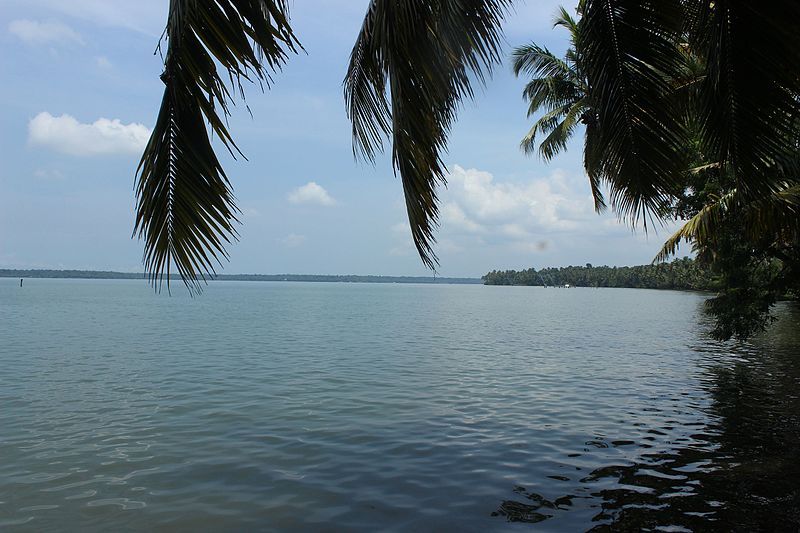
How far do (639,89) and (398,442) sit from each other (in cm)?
772

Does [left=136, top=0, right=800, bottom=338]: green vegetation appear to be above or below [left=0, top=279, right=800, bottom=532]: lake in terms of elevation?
above

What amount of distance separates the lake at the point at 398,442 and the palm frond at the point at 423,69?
4726mm

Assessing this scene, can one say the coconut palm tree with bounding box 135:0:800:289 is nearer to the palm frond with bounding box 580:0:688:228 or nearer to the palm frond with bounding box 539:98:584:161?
the palm frond with bounding box 580:0:688:228

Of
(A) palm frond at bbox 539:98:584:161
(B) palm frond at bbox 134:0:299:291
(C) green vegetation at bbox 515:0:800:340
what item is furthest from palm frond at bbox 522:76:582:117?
(B) palm frond at bbox 134:0:299:291

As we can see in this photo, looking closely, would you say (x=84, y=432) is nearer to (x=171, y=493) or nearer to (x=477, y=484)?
(x=171, y=493)

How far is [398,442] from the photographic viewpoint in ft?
35.4

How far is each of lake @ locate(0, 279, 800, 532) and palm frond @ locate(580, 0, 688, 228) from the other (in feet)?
13.7

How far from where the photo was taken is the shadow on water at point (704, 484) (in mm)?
7016

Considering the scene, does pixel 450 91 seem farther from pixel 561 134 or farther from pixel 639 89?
pixel 561 134

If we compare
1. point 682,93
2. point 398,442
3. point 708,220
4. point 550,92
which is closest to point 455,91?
point 682,93

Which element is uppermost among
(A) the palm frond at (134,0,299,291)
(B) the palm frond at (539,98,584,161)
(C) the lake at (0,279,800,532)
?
(B) the palm frond at (539,98,584,161)

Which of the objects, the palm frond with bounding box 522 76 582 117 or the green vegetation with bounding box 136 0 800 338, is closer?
the green vegetation with bounding box 136 0 800 338

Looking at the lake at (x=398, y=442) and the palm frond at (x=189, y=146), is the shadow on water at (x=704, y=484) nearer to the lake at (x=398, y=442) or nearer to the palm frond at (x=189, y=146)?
the lake at (x=398, y=442)

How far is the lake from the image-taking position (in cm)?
743
